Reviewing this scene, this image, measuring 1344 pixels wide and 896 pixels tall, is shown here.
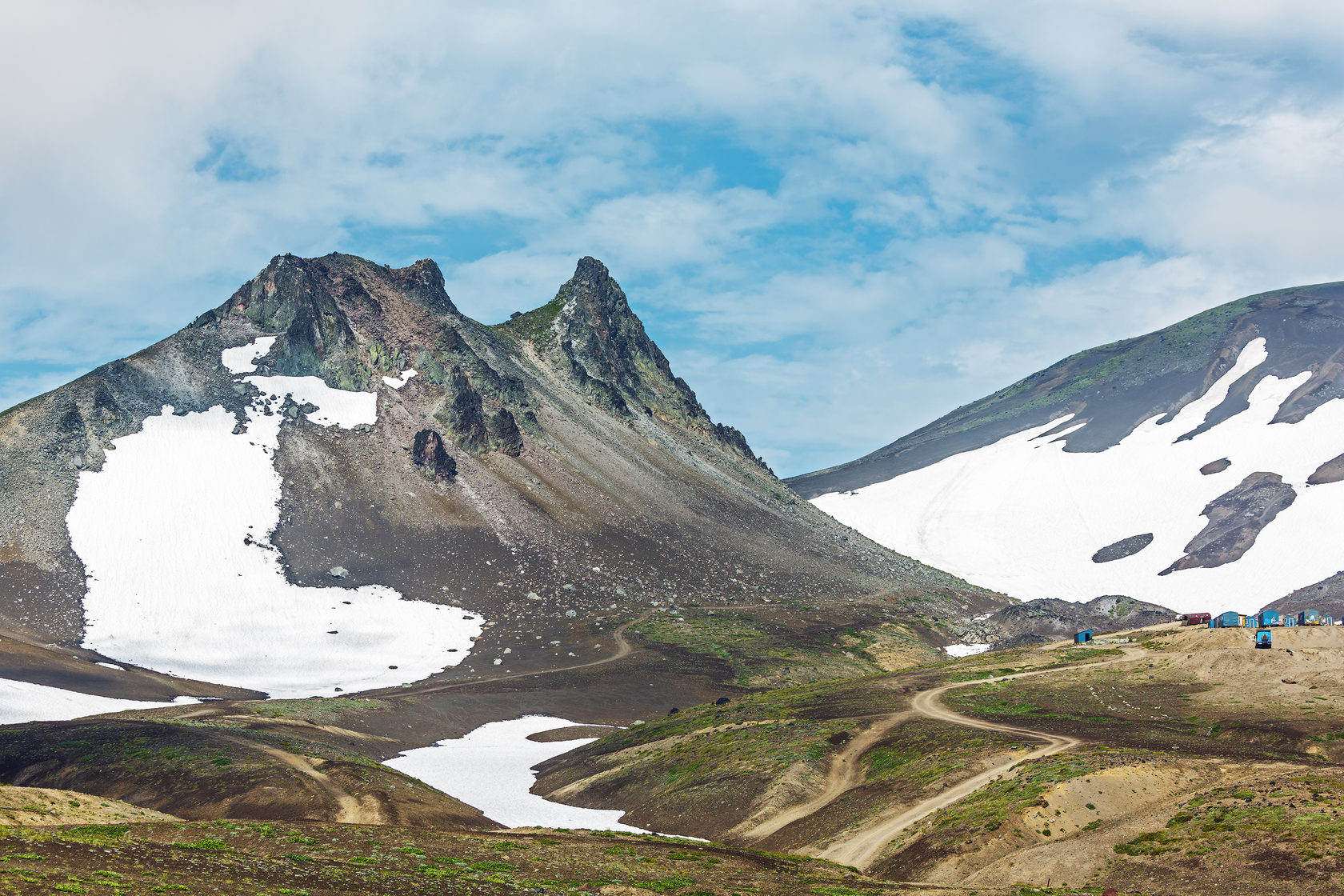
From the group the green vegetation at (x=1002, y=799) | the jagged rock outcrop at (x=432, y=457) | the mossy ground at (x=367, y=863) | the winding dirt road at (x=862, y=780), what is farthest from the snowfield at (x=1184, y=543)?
the mossy ground at (x=367, y=863)

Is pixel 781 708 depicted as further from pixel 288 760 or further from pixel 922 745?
pixel 288 760

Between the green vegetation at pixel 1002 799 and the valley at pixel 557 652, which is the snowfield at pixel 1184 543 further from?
the green vegetation at pixel 1002 799

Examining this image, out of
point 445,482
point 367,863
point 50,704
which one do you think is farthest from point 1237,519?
point 367,863

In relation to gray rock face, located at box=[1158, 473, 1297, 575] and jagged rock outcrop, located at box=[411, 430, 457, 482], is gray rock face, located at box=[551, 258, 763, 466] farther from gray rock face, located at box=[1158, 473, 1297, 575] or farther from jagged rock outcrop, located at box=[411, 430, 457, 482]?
gray rock face, located at box=[1158, 473, 1297, 575]

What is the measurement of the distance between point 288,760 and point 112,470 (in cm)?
8233

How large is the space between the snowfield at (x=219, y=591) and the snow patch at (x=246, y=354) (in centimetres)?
1111

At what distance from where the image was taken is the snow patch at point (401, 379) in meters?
154

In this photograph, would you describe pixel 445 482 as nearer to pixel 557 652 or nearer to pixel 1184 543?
pixel 557 652

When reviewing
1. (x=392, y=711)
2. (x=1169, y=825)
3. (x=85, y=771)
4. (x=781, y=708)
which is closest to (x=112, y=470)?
(x=392, y=711)

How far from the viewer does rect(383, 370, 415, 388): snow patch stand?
154 m

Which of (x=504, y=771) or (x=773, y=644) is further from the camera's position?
(x=773, y=644)

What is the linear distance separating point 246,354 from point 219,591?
166 ft

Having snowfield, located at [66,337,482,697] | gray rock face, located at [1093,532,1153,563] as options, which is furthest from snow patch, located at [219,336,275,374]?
gray rock face, located at [1093,532,1153,563]

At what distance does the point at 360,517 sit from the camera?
126938mm
